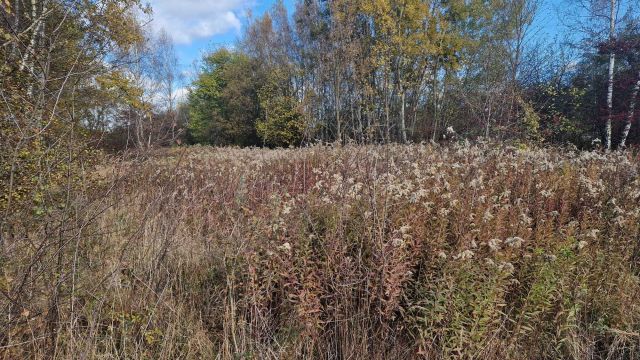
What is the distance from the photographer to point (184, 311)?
2.95 metres

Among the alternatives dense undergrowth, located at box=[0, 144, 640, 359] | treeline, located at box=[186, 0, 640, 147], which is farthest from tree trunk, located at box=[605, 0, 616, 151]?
dense undergrowth, located at box=[0, 144, 640, 359]

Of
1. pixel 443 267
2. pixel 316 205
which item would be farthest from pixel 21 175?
pixel 443 267

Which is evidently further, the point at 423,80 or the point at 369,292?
the point at 423,80

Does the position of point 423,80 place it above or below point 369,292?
above

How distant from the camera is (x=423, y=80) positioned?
22.8 metres

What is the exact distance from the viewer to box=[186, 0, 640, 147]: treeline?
15.8ft

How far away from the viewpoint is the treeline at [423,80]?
4828mm

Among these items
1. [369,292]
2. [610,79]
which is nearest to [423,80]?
[610,79]

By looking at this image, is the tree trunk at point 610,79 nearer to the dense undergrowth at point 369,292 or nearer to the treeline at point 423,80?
the treeline at point 423,80

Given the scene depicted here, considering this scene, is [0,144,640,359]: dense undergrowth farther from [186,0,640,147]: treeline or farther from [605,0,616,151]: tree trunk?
[605,0,616,151]: tree trunk

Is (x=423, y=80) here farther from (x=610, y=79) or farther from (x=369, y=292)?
(x=369, y=292)

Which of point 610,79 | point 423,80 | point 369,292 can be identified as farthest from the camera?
point 423,80

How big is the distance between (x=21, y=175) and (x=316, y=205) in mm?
3083

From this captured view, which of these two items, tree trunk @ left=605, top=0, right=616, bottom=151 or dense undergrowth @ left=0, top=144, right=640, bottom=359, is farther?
tree trunk @ left=605, top=0, right=616, bottom=151
